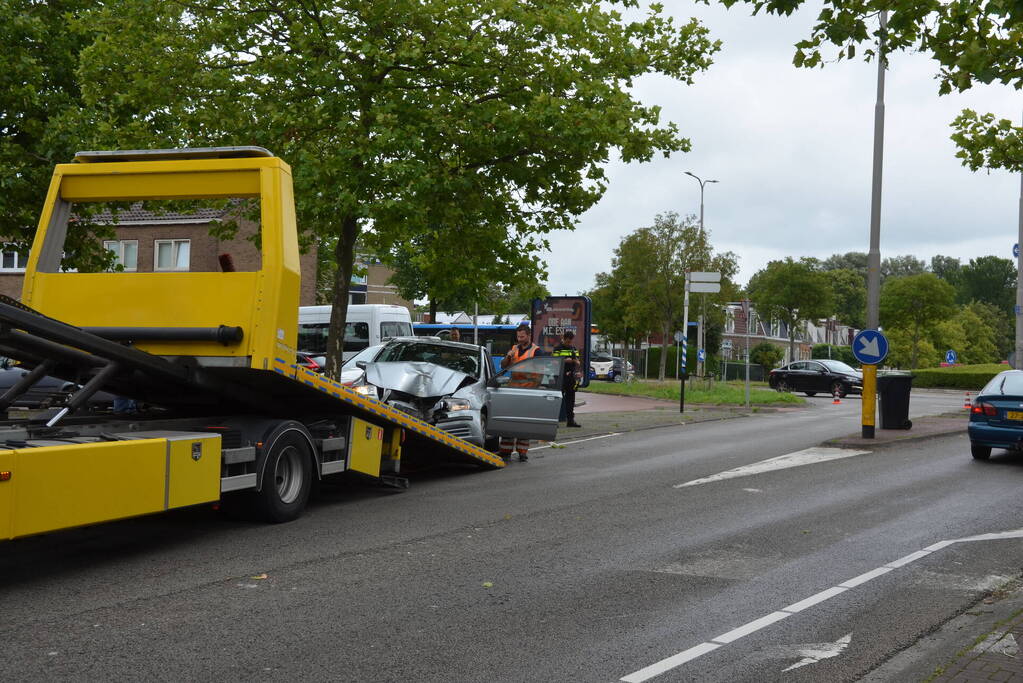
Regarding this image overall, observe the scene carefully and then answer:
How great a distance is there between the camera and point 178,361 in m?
8.56

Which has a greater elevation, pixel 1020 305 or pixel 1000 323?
pixel 1000 323

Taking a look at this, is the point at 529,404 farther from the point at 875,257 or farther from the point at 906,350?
the point at 906,350

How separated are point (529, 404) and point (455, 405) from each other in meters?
1.00

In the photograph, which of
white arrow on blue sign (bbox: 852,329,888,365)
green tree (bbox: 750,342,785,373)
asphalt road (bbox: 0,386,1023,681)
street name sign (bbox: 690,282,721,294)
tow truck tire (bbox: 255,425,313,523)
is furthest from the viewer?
green tree (bbox: 750,342,785,373)

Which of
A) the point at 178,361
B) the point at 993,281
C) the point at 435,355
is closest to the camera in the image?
the point at 178,361

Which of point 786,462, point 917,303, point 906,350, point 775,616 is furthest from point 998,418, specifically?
point 906,350

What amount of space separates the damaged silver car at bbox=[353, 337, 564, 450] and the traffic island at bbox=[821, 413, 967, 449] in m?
6.36

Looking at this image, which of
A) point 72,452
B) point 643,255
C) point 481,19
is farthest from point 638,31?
point 643,255

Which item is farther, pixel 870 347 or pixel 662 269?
pixel 662 269

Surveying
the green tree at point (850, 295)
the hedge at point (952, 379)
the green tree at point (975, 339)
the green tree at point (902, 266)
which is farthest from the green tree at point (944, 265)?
the hedge at point (952, 379)

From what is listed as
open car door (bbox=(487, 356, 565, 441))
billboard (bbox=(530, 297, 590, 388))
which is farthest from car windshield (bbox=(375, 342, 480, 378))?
billboard (bbox=(530, 297, 590, 388))

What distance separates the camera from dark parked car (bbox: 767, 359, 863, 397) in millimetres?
41688

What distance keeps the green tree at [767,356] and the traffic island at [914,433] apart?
42913mm

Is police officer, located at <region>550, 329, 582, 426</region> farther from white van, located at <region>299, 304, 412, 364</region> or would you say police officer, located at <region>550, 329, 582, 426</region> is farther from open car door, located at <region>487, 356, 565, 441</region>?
white van, located at <region>299, 304, 412, 364</region>
